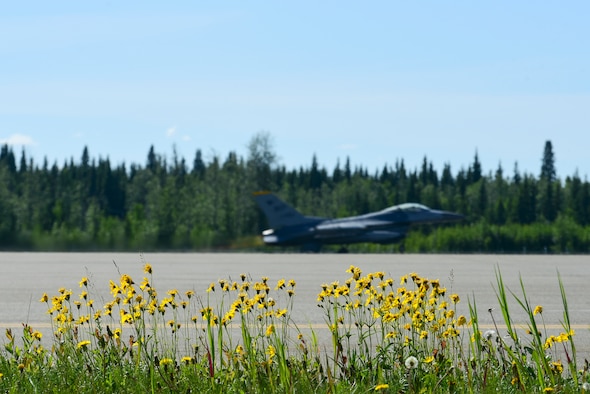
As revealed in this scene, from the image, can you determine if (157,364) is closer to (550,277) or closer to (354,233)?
(550,277)

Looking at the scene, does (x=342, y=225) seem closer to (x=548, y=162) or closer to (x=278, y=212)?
(x=278, y=212)

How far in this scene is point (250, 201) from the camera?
86875 mm

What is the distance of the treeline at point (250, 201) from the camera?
260 feet


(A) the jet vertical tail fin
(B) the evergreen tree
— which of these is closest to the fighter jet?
(A) the jet vertical tail fin

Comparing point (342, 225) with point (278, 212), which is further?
point (278, 212)

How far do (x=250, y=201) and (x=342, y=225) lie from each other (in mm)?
41792

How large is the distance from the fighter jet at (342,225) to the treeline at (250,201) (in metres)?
1.75

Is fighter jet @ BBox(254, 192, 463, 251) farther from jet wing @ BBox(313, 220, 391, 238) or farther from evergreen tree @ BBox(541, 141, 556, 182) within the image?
evergreen tree @ BBox(541, 141, 556, 182)

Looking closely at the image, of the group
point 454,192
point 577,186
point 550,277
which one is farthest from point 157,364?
point 454,192

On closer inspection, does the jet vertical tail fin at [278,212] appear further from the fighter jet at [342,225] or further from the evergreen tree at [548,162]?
the evergreen tree at [548,162]

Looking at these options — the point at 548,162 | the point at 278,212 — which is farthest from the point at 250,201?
the point at 548,162

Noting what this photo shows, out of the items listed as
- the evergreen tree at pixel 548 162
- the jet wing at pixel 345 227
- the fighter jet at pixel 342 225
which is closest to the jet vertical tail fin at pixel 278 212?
the fighter jet at pixel 342 225

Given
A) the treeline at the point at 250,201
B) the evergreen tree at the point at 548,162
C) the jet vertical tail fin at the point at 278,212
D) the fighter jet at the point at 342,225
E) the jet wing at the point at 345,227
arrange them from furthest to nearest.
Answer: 1. the evergreen tree at the point at 548,162
2. the treeline at the point at 250,201
3. the jet vertical tail fin at the point at 278,212
4. the jet wing at the point at 345,227
5. the fighter jet at the point at 342,225

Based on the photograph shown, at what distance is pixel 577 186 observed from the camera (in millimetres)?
113562
